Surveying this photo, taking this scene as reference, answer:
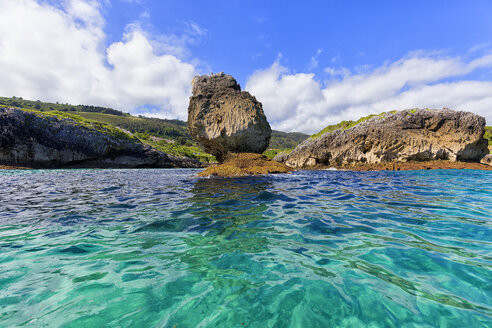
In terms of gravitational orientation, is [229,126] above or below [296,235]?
above

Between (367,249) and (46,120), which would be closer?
(367,249)

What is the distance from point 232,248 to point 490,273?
2879 mm

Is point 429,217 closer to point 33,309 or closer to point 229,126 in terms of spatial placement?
point 33,309

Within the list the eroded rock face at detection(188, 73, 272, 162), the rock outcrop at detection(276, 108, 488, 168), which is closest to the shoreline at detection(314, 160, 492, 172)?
the rock outcrop at detection(276, 108, 488, 168)

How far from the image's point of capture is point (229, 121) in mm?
17500

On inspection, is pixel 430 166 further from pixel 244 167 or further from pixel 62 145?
pixel 62 145

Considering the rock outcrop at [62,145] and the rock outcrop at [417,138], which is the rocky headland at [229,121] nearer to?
the rock outcrop at [417,138]

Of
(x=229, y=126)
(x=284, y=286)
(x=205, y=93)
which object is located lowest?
(x=284, y=286)

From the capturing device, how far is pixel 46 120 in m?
34.7

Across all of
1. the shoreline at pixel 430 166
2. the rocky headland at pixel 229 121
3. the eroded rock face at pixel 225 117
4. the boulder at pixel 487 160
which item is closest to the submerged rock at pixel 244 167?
the rocky headland at pixel 229 121

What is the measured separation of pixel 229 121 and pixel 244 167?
4250mm

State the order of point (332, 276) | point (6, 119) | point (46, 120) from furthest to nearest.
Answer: point (46, 120) → point (6, 119) → point (332, 276)

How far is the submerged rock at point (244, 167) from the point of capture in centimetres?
1469

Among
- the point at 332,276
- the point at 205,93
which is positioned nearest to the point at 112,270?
the point at 332,276
